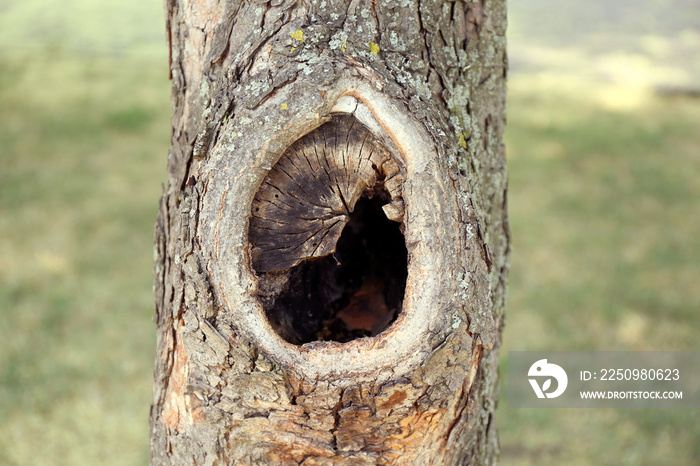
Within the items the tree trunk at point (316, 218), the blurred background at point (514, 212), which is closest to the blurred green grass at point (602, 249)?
the blurred background at point (514, 212)

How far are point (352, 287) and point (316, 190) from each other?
25.5 inches

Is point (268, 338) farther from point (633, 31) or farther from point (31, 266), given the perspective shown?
point (633, 31)

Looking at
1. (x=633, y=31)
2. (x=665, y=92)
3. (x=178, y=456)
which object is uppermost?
(x=633, y=31)

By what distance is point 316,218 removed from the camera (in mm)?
1332

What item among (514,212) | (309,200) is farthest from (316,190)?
(514,212)

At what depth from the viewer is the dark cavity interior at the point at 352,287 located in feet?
5.09

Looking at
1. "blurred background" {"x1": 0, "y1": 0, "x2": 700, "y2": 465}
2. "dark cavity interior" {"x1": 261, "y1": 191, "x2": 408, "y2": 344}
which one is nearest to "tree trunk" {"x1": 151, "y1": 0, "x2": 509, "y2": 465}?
"dark cavity interior" {"x1": 261, "y1": 191, "x2": 408, "y2": 344}

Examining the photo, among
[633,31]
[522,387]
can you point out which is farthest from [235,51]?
[633,31]

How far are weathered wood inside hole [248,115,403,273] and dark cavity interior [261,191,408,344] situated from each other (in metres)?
0.11

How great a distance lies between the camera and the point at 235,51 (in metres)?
1.29

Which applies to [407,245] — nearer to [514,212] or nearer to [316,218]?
[316,218]

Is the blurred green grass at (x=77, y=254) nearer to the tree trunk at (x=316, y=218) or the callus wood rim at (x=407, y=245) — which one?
the tree trunk at (x=316, y=218)

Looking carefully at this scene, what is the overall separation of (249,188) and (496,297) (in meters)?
0.76

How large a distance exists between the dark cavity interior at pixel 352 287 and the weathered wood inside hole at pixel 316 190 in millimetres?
114
